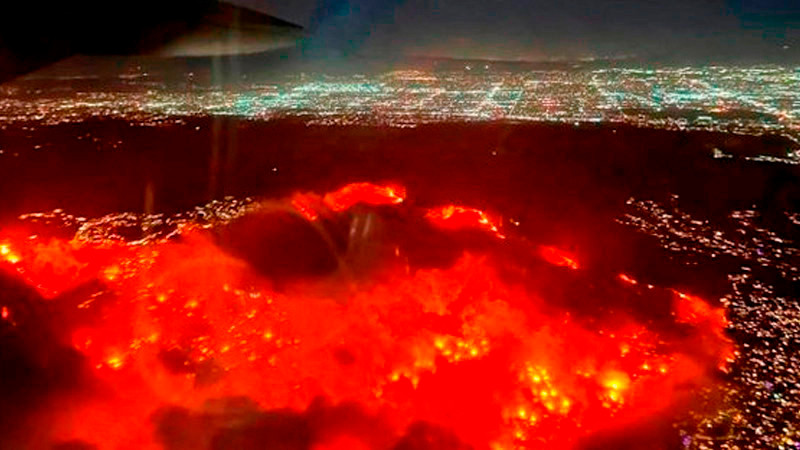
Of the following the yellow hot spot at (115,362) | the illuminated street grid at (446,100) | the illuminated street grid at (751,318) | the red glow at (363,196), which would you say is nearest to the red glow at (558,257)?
the illuminated street grid at (751,318)

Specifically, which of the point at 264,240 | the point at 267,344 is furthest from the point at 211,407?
the point at 264,240

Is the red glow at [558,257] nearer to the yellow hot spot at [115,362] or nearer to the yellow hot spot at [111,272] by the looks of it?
the yellow hot spot at [115,362]

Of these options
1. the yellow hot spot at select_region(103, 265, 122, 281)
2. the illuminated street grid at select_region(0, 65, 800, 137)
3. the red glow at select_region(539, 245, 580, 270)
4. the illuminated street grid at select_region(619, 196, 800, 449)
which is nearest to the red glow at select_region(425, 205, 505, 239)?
the red glow at select_region(539, 245, 580, 270)

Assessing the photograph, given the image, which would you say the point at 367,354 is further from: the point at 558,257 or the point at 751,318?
the point at 751,318

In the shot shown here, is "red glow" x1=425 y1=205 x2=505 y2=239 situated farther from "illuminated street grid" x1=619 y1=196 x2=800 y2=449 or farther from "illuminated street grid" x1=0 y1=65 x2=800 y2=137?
"illuminated street grid" x1=0 y1=65 x2=800 y2=137

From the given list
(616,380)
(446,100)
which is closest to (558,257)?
(616,380)
